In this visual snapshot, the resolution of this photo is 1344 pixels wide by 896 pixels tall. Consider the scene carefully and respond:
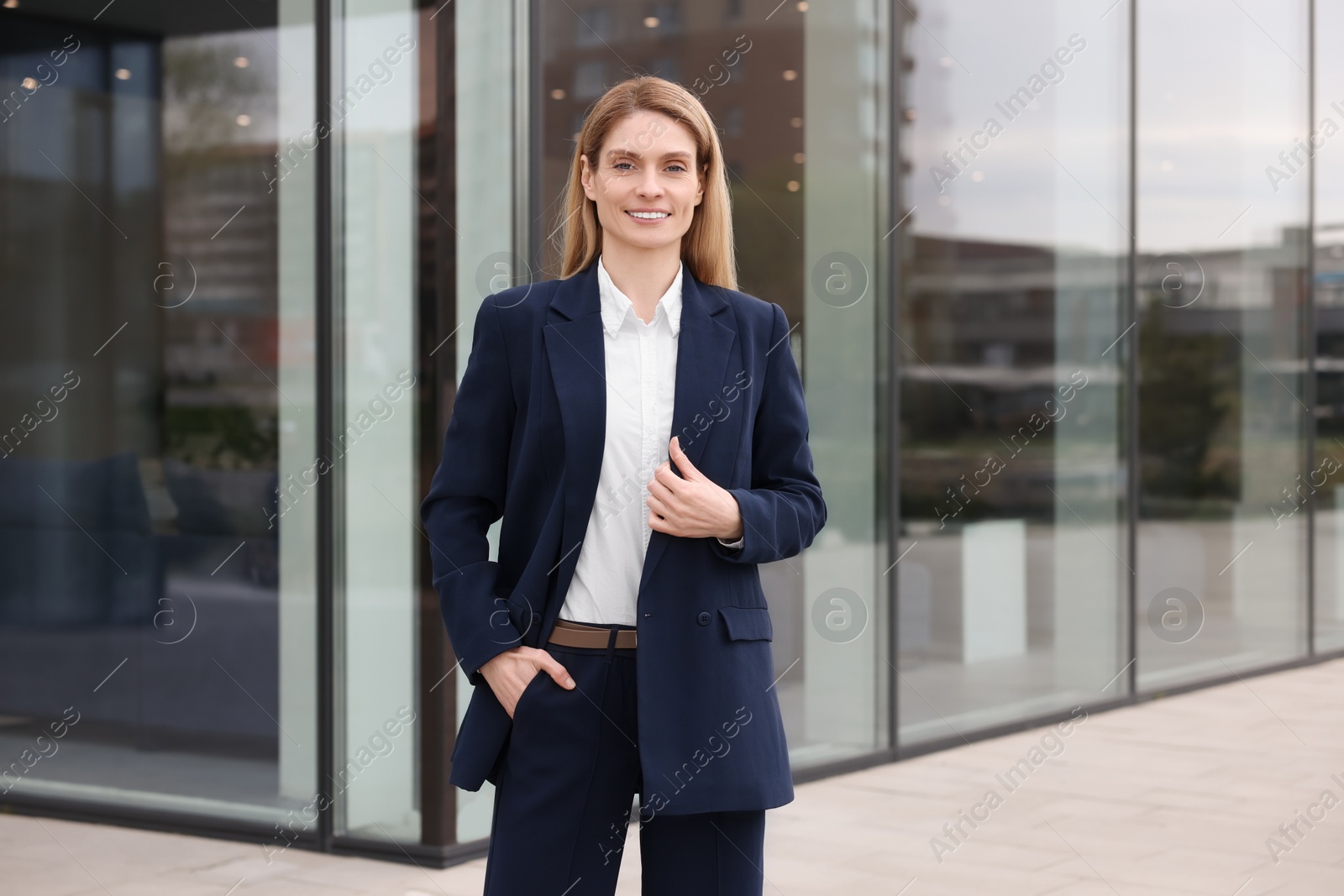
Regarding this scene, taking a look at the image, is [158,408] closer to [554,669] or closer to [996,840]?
[996,840]

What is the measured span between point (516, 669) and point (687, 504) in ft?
1.03

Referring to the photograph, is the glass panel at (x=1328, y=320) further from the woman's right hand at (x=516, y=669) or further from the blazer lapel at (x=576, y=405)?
the woman's right hand at (x=516, y=669)

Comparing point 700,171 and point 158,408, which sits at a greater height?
point 700,171

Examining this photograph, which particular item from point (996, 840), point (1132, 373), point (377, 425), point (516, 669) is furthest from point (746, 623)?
point (1132, 373)

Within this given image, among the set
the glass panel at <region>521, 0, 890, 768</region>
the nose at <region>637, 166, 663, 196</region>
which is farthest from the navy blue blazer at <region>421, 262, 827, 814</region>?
the glass panel at <region>521, 0, 890, 768</region>

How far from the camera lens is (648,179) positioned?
1.94 m

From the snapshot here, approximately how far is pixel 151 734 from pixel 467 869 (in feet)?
4.51

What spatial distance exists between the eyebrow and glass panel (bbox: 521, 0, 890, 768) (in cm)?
340

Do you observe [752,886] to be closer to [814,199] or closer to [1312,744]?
[814,199]

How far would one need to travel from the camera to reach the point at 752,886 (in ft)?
6.36

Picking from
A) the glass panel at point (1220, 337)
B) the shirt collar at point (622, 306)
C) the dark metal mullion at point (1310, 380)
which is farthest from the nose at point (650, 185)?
the dark metal mullion at point (1310, 380)

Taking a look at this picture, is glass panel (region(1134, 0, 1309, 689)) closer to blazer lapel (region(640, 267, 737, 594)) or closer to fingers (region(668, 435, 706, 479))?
blazer lapel (region(640, 267, 737, 594))

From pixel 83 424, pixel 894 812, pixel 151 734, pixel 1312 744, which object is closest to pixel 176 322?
pixel 83 424

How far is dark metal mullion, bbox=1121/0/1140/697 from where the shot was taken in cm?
727
